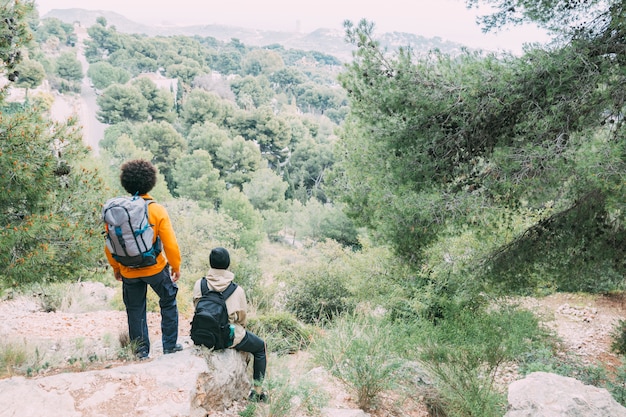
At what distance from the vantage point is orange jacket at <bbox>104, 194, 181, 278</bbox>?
313cm

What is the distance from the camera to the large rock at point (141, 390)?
8.23 feet

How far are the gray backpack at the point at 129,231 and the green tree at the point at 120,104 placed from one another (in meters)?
41.2

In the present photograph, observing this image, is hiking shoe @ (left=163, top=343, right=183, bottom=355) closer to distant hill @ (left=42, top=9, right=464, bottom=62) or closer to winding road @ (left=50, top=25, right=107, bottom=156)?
winding road @ (left=50, top=25, right=107, bottom=156)

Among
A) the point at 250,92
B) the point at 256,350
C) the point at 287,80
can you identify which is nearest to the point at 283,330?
the point at 256,350

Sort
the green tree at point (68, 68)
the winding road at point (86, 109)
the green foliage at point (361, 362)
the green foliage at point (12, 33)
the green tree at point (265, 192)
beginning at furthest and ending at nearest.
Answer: the green tree at point (68, 68) < the winding road at point (86, 109) < the green tree at point (265, 192) < the green foliage at point (12, 33) < the green foliage at point (361, 362)

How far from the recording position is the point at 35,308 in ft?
22.9

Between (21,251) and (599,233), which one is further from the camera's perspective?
(599,233)

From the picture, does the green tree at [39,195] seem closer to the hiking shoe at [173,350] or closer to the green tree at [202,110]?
the hiking shoe at [173,350]

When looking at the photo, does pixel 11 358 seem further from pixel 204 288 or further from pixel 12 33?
pixel 12 33

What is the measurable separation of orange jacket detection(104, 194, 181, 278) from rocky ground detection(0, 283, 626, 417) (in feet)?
2.58

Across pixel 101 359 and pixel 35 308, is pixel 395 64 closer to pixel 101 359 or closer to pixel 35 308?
pixel 101 359

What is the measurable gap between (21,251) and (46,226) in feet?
1.06

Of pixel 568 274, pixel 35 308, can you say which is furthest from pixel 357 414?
pixel 35 308

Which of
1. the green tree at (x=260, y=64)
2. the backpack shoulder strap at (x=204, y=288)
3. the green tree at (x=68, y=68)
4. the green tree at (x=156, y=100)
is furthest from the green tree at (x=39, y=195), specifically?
the green tree at (x=260, y=64)
